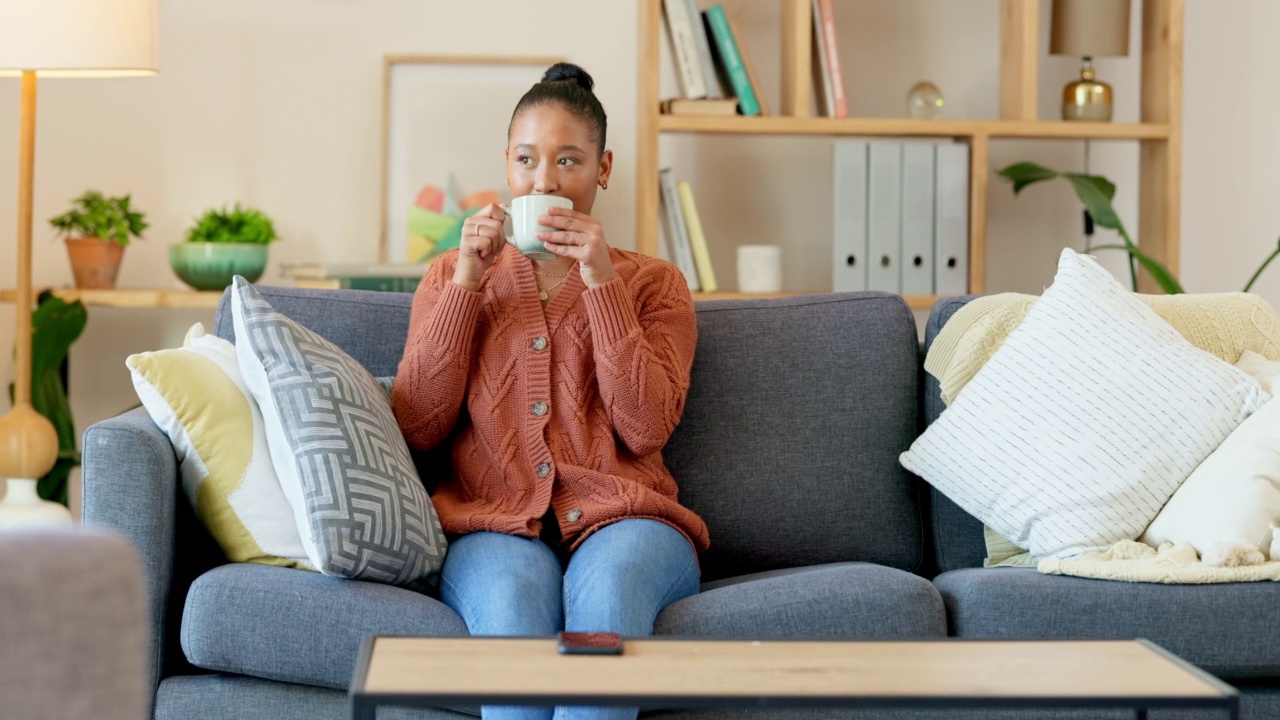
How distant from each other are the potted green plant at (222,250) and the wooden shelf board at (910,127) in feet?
3.03

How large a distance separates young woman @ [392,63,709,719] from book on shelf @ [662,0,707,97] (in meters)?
1.10

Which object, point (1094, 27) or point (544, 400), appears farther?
point (1094, 27)

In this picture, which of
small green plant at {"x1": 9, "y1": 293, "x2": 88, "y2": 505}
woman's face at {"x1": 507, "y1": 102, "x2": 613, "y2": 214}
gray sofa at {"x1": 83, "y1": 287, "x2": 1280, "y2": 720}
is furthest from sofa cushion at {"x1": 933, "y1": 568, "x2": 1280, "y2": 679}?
small green plant at {"x1": 9, "y1": 293, "x2": 88, "y2": 505}

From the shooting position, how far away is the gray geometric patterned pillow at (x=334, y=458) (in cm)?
152

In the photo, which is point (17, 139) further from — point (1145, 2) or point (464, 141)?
point (1145, 2)

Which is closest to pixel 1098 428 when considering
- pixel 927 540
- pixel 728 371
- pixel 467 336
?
pixel 927 540

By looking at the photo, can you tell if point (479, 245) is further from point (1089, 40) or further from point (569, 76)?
point (1089, 40)

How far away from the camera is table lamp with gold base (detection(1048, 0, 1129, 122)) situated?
10.0 feet

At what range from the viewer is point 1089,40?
3.05 m

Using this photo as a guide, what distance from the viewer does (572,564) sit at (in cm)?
161

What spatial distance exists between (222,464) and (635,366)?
54 centimetres

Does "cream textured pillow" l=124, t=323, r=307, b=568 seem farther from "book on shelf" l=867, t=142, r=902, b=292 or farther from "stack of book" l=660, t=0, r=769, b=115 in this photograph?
"book on shelf" l=867, t=142, r=902, b=292

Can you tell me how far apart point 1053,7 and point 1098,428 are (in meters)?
1.66

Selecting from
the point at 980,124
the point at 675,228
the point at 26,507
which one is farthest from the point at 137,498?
the point at 980,124
